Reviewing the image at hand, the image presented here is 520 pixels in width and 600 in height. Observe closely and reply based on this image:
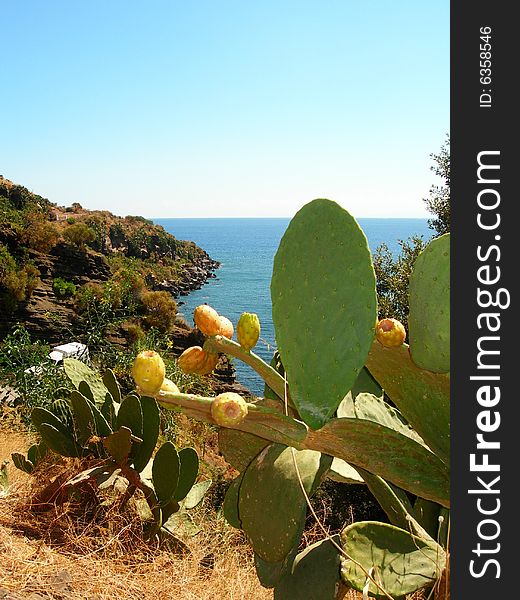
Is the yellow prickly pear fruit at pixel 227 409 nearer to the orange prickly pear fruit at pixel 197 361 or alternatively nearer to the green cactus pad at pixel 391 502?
the orange prickly pear fruit at pixel 197 361

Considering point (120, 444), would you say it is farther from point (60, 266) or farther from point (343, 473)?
point (60, 266)

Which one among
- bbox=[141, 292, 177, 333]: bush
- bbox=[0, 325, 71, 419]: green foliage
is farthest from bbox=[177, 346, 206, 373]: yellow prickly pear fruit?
bbox=[141, 292, 177, 333]: bush

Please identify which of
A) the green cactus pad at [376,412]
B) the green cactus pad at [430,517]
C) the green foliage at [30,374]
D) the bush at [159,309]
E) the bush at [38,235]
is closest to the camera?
the green cactus pad at [376,412]

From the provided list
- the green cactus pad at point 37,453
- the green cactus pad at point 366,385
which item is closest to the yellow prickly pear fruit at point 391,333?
the green cactus pad at point 366,385

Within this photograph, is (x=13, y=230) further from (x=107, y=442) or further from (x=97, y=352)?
(x=107, y=442)

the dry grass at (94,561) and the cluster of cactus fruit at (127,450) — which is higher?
the cluster of cactus fruit at (127,450)

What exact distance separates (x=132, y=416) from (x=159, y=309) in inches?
735

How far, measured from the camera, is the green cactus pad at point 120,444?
207 cm

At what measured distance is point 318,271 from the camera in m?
1.18

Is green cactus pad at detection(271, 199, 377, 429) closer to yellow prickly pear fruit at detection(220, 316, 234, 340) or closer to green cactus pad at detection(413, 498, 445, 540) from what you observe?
yellow prickly pear fruit at detection(220, 316, 234, 340)

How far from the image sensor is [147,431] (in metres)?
2.23

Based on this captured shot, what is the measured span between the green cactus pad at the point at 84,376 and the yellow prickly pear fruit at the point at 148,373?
5.29ft

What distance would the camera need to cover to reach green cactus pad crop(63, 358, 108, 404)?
2.57 metres

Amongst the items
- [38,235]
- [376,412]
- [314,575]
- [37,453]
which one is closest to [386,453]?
[376,412]
